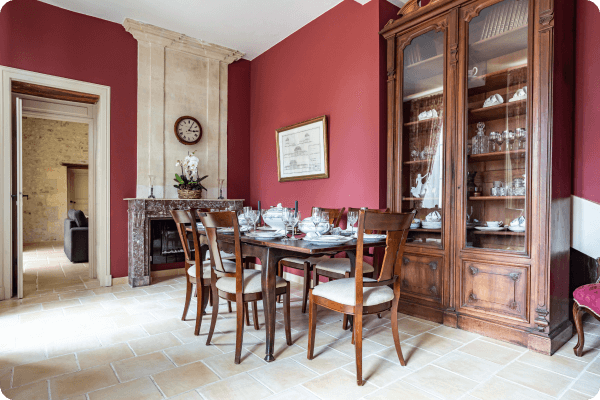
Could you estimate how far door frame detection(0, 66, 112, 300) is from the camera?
354 cm

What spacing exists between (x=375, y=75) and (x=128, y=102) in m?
3.02

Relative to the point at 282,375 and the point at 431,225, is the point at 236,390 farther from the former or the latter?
the point at 431,225

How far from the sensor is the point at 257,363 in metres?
2.14

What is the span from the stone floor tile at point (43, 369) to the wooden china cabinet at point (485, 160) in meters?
2.57

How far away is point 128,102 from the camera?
171 inches

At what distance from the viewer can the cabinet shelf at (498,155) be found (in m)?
2.54

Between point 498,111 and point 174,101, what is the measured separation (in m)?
3.84

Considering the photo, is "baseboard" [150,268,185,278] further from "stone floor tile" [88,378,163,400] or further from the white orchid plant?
"stone floor tile" [88,378,163,400]

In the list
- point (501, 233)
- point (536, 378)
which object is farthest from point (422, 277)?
point (536, 378)

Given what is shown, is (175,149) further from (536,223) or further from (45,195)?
(45,195)

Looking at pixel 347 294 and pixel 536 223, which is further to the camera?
pixel 536 223

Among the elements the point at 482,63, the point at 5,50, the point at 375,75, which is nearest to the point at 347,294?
the point at 482,63

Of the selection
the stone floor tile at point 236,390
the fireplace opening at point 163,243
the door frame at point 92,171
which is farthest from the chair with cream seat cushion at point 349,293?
the door frame at point 92,171

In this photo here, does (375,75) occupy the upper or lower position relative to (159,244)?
upper
